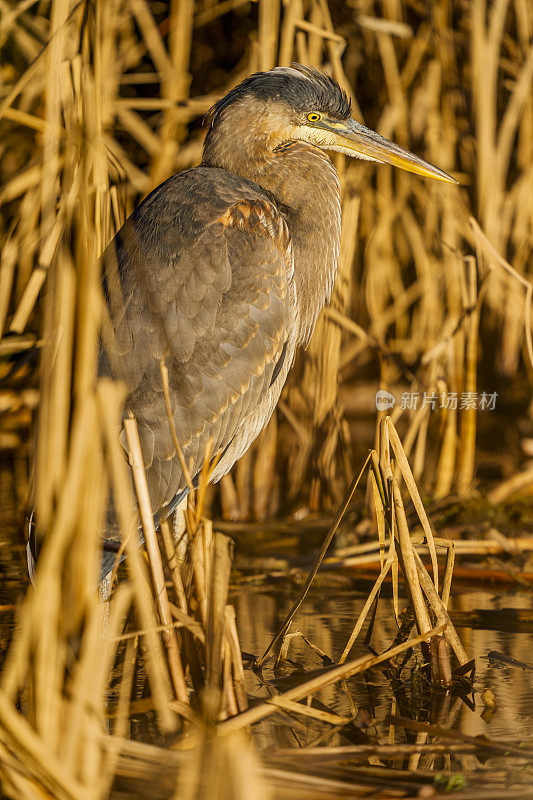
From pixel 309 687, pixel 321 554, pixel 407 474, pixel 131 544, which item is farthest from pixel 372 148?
pixel 131 544

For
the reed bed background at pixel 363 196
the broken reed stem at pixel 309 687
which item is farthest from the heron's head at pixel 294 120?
the broken reed stem at pixel 309 687

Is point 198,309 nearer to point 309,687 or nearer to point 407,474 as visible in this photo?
point 407,474

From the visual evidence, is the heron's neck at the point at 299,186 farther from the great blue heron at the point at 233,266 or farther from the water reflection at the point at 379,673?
the water reflection at the point at 379,673

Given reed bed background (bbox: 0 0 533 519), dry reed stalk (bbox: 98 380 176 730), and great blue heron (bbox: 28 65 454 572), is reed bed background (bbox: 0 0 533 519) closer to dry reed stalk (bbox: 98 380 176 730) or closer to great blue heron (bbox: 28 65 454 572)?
great blue heron (bbox: 28 65 454 572)

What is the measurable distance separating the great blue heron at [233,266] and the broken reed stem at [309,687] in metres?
1.08

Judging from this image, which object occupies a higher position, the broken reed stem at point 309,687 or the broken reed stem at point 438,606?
the broken reed stem at point 438,606

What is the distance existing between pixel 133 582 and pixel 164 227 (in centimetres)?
170

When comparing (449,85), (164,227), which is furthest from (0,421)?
(449,85)

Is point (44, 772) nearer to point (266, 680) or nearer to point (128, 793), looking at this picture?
point (128, 793)

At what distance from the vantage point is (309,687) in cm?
245

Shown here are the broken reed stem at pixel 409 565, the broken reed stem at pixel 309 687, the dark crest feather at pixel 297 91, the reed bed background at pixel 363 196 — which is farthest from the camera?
the reed bed background at pixel 363 196

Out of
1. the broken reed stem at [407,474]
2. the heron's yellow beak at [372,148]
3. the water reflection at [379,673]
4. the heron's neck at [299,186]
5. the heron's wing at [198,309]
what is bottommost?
the water reflection at [379,673]

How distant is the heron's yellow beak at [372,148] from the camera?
3.81 meters

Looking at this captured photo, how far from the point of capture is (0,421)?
6.04 m
